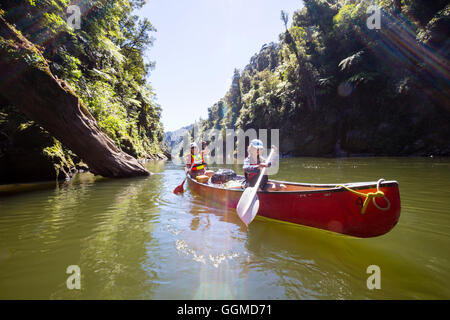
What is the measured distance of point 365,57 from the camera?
2420 cm

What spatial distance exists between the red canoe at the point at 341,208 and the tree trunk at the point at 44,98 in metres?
8.01

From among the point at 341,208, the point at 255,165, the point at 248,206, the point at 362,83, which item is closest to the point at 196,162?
the point at 255,165

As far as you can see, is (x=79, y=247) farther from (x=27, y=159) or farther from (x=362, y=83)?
(x=362, y=83)

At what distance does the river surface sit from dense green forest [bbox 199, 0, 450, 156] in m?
18.8

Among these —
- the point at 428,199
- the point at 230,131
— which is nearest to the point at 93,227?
the point at 428,199

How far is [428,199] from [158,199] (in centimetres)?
713

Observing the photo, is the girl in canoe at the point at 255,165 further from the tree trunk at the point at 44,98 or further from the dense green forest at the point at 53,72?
the dense green forest at the point at 53,72

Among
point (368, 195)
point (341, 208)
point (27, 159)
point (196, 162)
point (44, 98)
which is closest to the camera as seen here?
point (368, 195)

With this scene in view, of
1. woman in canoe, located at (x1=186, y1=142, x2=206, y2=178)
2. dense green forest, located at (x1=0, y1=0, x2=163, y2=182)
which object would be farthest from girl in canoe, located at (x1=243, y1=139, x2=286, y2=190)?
dense green forest, located at (x1=0, y1=0, x2=163, y2=182)

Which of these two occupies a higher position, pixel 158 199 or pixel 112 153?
pixel 112 153

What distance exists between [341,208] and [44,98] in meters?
9.51

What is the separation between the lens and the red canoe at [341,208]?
2.99m

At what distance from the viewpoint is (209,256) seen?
3.18 meters
